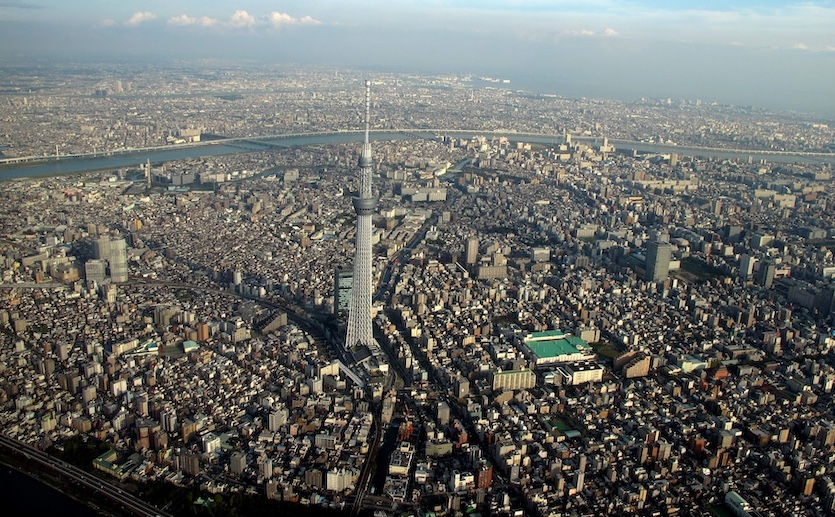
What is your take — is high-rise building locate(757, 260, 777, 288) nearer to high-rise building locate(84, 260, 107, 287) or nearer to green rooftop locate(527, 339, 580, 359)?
green rooftop locate(527, 339, 580, 359)

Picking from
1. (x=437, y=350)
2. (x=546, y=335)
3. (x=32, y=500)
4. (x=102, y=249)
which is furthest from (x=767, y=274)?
(x=32, y=500)

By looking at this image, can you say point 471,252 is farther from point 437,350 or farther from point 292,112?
point 292,112

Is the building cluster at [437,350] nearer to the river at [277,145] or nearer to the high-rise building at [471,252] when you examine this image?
the high-rise building at [471,252]

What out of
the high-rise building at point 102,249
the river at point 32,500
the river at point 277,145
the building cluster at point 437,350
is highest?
the river at point 277,145

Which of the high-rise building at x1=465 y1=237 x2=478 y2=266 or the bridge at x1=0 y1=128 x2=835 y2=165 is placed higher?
the bridge at x1=0 y1=128 x2=835 y2=165

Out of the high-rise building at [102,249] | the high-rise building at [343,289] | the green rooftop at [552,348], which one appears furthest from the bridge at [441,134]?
the green rooftop at [552,348]

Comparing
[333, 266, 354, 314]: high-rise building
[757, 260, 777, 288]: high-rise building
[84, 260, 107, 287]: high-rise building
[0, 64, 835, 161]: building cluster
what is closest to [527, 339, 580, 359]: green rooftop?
[333, 266, 354, 314]: high-rise building
